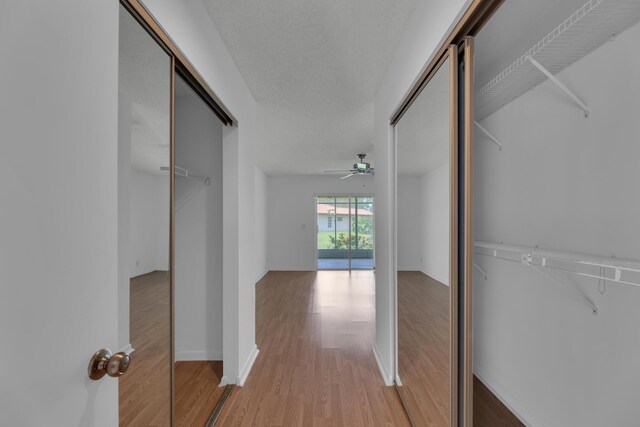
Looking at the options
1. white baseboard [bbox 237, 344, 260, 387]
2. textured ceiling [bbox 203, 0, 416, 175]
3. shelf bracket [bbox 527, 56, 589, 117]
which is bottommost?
white baseboard [bbox 237, 344, 260, 387]

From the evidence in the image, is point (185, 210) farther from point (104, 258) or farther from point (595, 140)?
point (595, 140)

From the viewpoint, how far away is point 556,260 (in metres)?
1.13

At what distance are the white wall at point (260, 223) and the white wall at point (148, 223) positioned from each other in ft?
17.7

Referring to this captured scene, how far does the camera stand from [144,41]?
1219 mm

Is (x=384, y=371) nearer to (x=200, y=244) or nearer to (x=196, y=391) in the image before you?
(x=196, y=391)

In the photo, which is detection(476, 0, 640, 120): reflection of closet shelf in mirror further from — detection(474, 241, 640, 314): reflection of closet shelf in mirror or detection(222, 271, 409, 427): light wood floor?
detection(222, 271, 409, 427): light wood floor

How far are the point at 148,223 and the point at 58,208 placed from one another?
59 centimetres

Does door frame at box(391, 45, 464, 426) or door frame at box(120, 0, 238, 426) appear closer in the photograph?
door frame at box(120, 0, 238, 426)

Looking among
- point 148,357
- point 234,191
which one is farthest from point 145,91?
point 234,191

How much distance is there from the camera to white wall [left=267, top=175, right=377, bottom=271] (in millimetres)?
8258

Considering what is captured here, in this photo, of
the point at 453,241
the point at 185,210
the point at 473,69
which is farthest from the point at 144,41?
the point at 185,210

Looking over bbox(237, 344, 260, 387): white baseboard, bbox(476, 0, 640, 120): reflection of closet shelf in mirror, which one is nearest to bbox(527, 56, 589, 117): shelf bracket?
bbox(476, 0, 640, 120): reflection of closet shelf in mirror

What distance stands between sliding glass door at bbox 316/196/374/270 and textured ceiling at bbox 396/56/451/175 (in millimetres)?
6087

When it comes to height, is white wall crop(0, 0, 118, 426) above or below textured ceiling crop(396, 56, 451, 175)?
below
